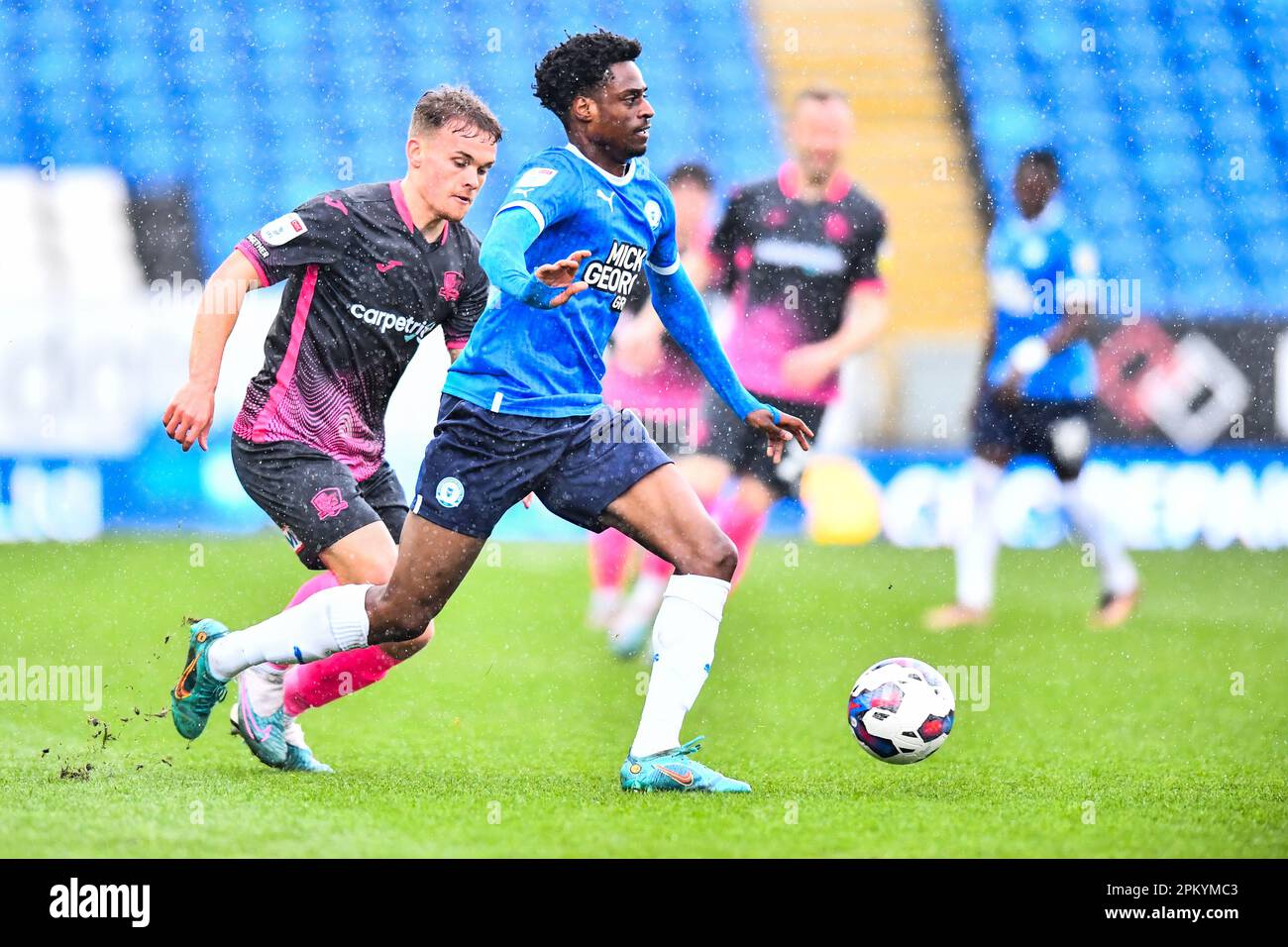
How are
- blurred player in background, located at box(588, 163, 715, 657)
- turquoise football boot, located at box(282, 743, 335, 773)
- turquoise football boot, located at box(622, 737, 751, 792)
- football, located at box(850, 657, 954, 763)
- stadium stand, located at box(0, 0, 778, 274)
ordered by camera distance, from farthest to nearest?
1. stadium stand, located at box(0, 0, 778, 274)
2. blurred player in background, located at box(588, 163, 715, 657)
3. turquoise football boot, located at box(282, 743, 335, 773)
4. football, located at box(850, 657, 954, 763)
5. turquoise football boot, located at box(622, 737, 751, 792)

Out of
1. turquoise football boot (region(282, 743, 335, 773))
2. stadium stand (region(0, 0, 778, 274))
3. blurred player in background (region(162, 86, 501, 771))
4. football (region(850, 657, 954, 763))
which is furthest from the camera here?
stadium stand (region(0, 0, 778, 274))

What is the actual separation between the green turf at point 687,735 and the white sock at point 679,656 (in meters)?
0.20

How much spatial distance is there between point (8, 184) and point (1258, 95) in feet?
37.3

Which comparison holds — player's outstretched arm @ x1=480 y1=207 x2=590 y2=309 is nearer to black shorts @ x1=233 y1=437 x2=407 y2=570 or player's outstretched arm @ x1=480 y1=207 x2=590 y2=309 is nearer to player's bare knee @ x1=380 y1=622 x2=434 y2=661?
black shorts @ x1=233 y1=437 x2=407 y2=570

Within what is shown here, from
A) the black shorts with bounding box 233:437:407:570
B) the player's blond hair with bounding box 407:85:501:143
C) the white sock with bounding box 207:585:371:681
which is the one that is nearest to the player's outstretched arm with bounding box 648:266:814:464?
the player's blond hair with bounding box 407:85:501:143

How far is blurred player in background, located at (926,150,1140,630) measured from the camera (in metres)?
8.80

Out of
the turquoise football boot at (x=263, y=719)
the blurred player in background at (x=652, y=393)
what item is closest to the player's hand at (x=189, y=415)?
the turquoise football boot at (x=263, y=719)

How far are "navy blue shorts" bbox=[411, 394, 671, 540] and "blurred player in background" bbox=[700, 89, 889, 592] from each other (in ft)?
10.9

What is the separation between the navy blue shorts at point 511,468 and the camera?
437 centimetres

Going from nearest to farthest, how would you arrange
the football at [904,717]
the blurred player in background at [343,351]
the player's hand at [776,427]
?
1. the football at [904,717]
2. the player's hand at [776,427]
3. the blurred player in background at [343,351]

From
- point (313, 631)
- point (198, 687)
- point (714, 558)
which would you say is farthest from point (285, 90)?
point (714, 558)

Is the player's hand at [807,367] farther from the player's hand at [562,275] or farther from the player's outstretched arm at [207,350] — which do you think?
the player's hand at [562,275]

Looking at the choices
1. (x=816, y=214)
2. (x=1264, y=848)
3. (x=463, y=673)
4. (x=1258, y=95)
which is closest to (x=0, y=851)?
(x=1264, y=848)

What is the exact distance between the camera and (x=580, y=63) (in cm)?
444
